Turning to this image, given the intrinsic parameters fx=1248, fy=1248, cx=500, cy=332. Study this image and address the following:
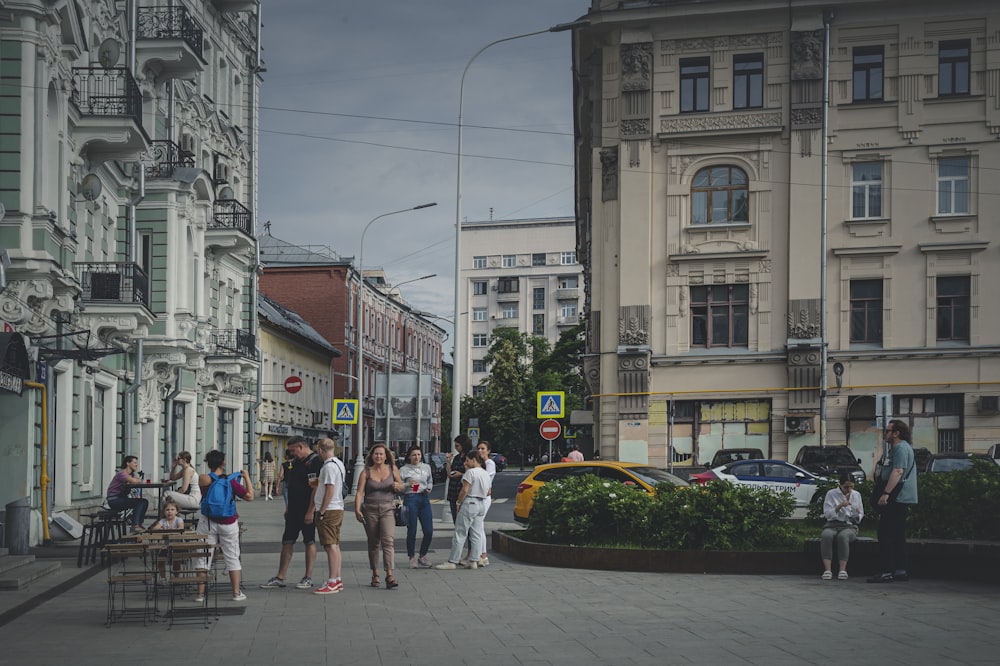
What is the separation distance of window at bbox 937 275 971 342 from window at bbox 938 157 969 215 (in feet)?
7.12

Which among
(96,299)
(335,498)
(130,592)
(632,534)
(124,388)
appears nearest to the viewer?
A: (130,592)

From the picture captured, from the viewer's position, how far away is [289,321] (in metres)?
64.9

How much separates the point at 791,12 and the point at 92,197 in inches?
929

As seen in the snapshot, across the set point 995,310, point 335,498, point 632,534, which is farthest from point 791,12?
point 335,498

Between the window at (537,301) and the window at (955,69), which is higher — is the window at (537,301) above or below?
below

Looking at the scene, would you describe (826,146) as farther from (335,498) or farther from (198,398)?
(335,498)

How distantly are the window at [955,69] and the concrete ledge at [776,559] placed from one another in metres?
26.3

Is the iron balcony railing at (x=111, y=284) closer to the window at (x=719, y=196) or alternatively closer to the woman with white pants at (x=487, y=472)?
the woman with white pants at (x=487, y=472)

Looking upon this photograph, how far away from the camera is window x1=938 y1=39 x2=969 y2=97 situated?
38.7 meters

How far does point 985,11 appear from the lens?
3844 centimetres

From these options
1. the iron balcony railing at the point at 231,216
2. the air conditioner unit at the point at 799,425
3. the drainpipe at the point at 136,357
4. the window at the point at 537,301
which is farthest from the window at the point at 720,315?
the window at the point at 537,301

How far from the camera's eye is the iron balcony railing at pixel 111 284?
2480 cm

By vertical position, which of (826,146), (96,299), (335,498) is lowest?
(335,498)

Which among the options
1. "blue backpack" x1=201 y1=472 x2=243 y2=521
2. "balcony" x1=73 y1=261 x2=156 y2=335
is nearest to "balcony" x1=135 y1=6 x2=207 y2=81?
"balcony" x1=73 y1=261 x2=156 y2=335
